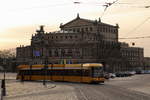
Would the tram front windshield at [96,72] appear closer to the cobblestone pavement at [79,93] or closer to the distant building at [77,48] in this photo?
the cobblestone pavement at [79,93]

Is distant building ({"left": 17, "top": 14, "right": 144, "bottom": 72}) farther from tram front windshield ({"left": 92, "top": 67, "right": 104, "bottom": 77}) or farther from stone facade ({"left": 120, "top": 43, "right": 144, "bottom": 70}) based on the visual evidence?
tram front windshield ({"left": 92, "top": 67, "right": 104, "bottom": 77})

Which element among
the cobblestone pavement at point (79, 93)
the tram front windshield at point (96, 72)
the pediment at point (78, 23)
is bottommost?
the cobblestone pavement at point (79, 93)

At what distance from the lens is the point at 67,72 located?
53688 mm

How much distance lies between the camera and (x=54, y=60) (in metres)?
127

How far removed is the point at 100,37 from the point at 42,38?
24.3 metres

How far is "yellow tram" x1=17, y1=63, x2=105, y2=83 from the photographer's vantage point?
48.1 m

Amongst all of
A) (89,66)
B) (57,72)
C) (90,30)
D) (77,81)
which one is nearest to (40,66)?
(57,72)

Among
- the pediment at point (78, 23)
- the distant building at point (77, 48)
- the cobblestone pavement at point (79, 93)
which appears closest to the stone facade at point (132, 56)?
the distant building at point (77, 48)

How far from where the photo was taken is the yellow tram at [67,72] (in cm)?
4806

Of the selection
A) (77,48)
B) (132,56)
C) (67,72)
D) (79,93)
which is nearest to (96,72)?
(67,72)

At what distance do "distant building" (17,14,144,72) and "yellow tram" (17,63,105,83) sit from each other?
56767 millimetres

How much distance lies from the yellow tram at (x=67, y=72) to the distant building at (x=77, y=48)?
56767mm

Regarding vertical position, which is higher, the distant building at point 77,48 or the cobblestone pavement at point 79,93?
the distant building at point 77,48

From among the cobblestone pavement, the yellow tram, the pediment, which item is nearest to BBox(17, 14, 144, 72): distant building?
the pediment
